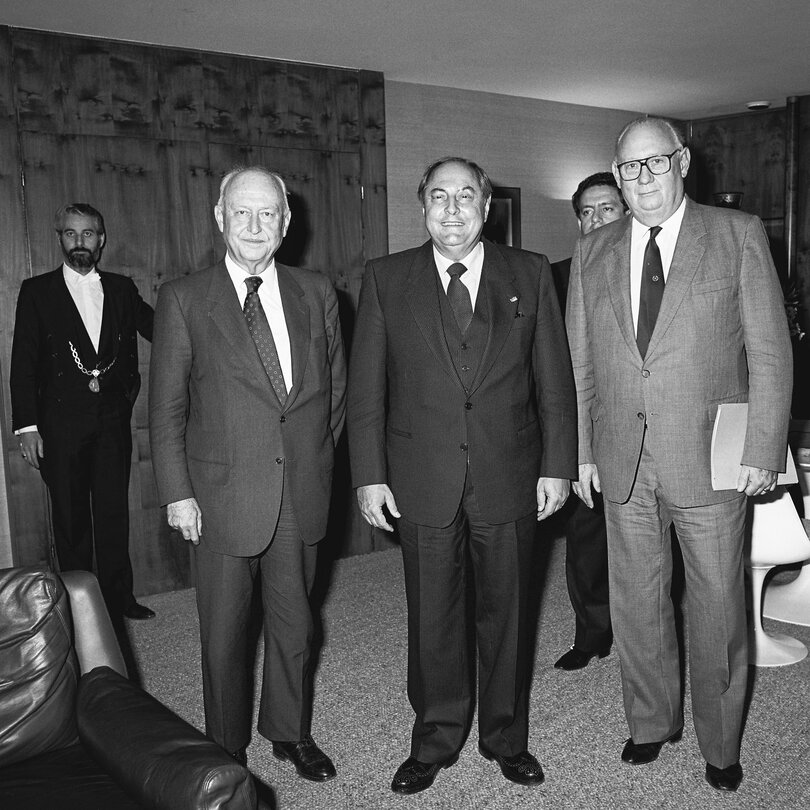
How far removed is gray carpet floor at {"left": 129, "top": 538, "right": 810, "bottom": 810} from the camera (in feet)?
8.47

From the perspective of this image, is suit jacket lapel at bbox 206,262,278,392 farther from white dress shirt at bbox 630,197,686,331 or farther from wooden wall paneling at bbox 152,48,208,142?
wooden wall paneling at bbox 152,48,208,142

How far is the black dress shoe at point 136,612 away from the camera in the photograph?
13.9ft

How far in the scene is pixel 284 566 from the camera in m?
2.61

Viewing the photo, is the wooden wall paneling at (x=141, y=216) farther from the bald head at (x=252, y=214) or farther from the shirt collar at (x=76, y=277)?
the bald head at (x=252, y=214)

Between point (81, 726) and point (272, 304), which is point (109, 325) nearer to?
point (272, 304)

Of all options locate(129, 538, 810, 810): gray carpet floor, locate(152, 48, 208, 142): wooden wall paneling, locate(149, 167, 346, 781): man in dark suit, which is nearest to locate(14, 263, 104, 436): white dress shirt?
locate(152, 48, 208, 142): wooden wall paneling

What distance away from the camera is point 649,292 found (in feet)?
8.23

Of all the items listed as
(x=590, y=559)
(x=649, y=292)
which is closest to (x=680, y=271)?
(x=649, y=292)

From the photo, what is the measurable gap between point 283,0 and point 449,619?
8.67 ft

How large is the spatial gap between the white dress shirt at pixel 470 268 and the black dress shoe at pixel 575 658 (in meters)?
1.67

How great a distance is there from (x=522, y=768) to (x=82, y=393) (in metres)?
2.50

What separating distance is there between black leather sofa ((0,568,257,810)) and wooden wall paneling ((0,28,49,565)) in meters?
2.32

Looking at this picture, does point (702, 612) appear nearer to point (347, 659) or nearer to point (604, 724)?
point (604, 724)

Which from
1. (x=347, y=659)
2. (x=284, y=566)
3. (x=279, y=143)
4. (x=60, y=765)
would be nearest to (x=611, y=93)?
(x=279, y=143)
